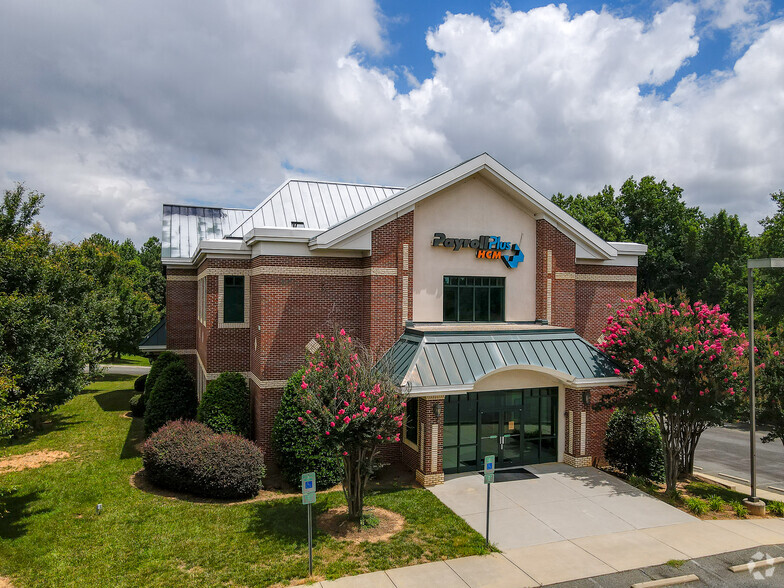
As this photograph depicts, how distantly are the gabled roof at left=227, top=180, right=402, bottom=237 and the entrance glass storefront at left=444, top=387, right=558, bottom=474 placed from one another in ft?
32.0

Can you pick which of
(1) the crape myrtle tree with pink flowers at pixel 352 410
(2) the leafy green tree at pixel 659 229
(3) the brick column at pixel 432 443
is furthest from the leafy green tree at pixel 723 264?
(1) the crape myrtle tree with pink flowers at pixel 352 410

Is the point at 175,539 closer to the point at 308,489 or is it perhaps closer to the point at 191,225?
the point at 308,489

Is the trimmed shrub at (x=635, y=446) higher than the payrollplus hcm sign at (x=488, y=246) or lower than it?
lower

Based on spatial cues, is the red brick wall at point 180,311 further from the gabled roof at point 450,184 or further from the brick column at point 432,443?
the brick column at point 432,443

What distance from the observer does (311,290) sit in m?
18.0

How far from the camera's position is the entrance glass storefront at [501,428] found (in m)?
16.8

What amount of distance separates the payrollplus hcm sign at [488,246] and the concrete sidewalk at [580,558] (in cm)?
1004

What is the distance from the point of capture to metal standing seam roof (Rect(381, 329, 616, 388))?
51.2 ft

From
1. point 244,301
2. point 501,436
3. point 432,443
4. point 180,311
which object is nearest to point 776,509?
point 501,436

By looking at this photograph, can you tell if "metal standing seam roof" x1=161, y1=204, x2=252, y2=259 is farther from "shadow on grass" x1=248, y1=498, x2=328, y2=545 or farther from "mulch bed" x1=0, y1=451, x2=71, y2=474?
"shadow on grass" x1=248, y1=498, x2=328, y2=545

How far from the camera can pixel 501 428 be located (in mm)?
17312

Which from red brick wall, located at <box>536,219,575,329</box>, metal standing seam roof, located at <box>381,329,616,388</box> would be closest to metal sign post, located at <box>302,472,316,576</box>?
metal standing seam roof, located at <box>381,329,616,388</box>

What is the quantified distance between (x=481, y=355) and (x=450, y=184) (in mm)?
6097

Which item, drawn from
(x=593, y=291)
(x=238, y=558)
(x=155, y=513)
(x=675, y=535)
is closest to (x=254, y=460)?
(x=155, y=513)
